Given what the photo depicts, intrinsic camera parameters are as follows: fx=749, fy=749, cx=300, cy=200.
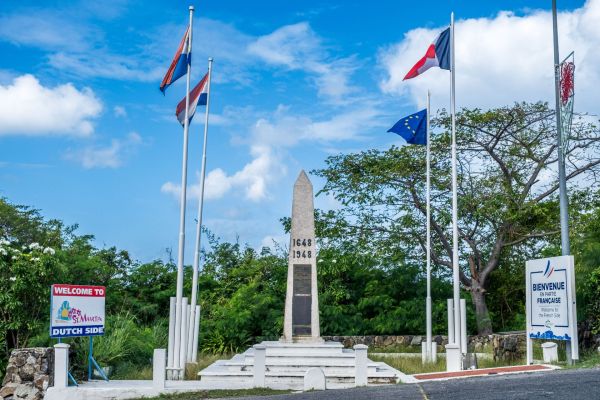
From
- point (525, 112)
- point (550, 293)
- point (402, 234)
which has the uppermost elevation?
point (525, 112)

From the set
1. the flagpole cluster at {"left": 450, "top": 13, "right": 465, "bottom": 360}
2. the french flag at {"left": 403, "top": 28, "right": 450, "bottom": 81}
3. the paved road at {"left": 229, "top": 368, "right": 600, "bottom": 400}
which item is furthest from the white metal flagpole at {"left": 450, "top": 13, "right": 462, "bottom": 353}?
the paved road at {"left": 229, "top": 368, "right": 600, "bottom": 400}

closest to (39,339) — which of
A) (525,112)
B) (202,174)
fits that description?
(202,174)

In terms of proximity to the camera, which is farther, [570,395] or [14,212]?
[14,212]

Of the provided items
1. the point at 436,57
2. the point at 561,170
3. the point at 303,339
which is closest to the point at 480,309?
the point at 303,339

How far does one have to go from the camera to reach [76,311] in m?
16.4

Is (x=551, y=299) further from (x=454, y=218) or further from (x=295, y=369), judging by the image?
(x=295, y=369)

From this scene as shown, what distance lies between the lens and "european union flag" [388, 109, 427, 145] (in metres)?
21.5

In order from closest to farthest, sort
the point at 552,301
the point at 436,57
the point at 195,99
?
1. the point at 552,301
2. the point at 195,99
3. the point at 436,57

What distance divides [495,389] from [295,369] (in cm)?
615

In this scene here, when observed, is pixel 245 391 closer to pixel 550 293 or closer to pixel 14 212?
pixel 550 293

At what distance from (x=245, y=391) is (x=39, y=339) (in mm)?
6478

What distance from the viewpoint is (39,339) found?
60.8 feet

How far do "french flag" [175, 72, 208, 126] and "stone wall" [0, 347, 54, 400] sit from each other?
6.20 metres

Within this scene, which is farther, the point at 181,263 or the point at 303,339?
the point at 303,339
